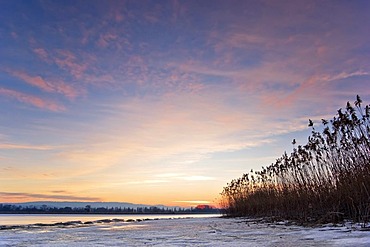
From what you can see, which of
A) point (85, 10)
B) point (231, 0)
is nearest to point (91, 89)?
point (85, 10)

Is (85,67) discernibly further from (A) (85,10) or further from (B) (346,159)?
(B) (346,159)

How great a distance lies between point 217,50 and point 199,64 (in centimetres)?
132

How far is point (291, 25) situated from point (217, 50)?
8.98 ft

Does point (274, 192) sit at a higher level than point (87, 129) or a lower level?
lower

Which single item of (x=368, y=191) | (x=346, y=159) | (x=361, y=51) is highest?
(x=361, y=51)

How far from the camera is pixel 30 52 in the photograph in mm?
15406

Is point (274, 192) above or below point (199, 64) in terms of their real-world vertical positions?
below

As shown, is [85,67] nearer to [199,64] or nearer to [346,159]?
[199,64]

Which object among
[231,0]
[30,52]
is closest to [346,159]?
[231,0]

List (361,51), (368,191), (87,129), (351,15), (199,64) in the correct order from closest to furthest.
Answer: (368,191)
(351,15)
(361,51)
(199,64)
(87,129)

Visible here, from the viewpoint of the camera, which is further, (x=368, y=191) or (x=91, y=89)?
(x=91, y=89)

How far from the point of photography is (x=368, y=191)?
332 inches

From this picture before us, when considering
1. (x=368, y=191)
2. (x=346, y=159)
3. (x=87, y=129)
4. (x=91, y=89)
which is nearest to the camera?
(x=368, y=191)

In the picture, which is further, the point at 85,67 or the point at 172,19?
the point at 85,67
